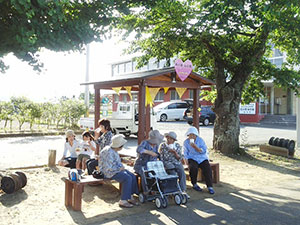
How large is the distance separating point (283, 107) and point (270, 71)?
22576 mm

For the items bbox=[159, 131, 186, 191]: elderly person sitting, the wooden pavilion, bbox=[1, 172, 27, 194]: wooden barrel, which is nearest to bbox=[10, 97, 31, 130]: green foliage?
the wooden pavilion

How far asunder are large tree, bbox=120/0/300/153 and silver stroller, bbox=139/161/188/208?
4.87 m

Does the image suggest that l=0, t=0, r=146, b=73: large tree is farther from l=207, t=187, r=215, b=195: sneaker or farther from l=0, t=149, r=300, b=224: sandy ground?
l=207, t=187, r=215, b=195: sneaker

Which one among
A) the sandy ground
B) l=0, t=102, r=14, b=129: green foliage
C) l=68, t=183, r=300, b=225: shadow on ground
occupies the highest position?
l=0, t=102, r=14, b=129: green foliage

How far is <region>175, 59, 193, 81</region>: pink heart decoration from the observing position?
7.93m

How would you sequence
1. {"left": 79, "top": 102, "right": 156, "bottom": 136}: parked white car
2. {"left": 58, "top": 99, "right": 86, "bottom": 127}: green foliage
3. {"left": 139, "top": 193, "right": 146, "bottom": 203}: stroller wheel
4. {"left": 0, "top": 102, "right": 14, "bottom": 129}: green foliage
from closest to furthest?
{"left": 139, "top": 193, "right": 146, "bottom": 203}: stroller wheel → {"left": 79, "top": 102, "right": 156, "bottom": 136}: parked white car → {"left": 0, "top": 102, "right": 14, "bottom": 129}: green foliage → {"left": 58, "top": 99, "right": 86, "bottom": 127}: green foliage

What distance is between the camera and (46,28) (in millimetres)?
4660

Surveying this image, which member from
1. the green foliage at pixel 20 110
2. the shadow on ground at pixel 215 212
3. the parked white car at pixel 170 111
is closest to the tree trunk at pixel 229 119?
the shadow on ground at pixel 215 212

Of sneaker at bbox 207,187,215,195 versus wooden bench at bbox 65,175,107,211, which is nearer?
wooden bench at bbox 65,175,107,211

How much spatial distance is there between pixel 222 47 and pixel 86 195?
20.3 ft

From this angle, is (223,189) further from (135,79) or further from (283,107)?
(283,107)

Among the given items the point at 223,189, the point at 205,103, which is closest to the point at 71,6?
the point at 223,189

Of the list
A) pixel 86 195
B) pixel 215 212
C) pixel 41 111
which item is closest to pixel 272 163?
pixel 215 212

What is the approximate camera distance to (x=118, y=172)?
5.38 metres
